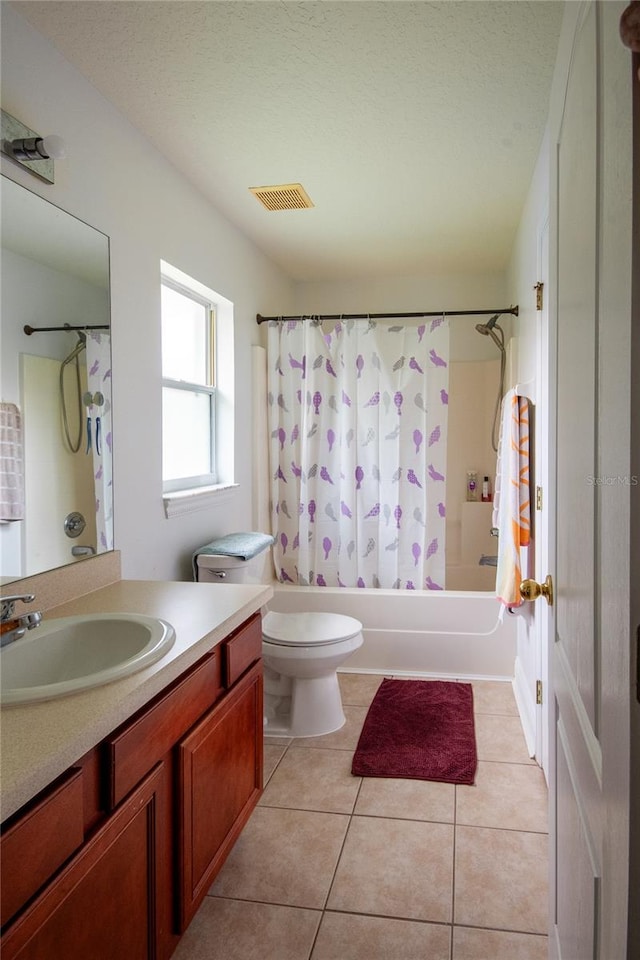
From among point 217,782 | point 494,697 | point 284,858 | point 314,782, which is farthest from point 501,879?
point 494,697

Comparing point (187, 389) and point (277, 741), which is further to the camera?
point (187, 389)

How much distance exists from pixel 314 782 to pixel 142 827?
4.15ft

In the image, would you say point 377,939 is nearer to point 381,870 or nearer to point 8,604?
point 381,870

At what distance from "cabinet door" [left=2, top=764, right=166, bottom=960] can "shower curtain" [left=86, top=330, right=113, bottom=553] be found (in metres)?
0.93

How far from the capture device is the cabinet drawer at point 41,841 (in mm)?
892

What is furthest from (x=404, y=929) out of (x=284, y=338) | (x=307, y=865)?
(x=284, y=338)

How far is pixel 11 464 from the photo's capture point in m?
1.63

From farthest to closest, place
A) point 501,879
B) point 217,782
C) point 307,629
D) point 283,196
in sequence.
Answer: point 283,196 < point 307,629 < point 501,879 < point 217,782

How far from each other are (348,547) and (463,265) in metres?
2.00

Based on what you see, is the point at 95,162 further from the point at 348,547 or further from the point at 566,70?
the point at 348,547

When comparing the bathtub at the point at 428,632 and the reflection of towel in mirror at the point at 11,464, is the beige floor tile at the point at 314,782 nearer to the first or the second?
the bathtub at the point at 428,632

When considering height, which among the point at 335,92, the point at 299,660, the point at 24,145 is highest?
the point at 335,92

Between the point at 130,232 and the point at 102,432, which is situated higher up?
the point at 130,232

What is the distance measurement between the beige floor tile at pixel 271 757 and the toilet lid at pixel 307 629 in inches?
17.4
